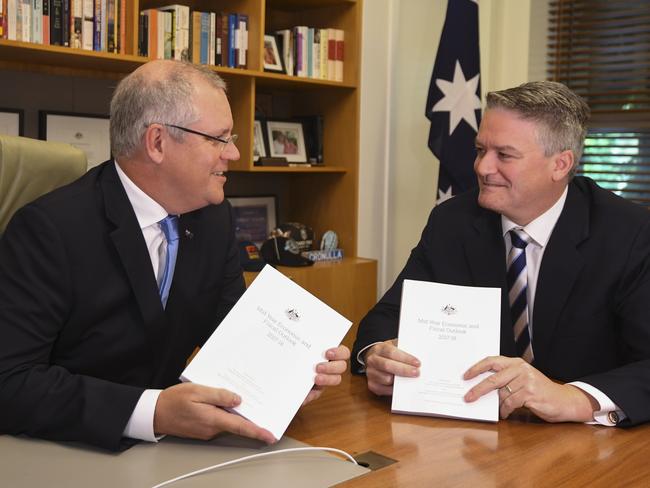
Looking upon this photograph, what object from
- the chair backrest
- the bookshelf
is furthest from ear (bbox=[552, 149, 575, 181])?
the bookshelf

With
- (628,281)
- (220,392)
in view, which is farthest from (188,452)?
(628,281)

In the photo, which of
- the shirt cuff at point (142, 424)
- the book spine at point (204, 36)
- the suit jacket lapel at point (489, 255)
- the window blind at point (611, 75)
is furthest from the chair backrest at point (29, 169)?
the window blind at point (611, 75)

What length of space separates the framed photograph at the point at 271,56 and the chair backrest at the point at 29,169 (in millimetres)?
2038

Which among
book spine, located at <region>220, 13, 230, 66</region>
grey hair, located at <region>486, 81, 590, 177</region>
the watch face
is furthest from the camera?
the watch face

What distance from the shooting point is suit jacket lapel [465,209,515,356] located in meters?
2.06

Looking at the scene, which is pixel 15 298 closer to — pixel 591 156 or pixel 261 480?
pixel 261 480

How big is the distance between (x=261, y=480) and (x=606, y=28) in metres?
3.60

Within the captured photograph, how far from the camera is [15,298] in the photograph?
1.54 metres

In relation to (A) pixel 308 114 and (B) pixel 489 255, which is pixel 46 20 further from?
(B) pixel 489 255

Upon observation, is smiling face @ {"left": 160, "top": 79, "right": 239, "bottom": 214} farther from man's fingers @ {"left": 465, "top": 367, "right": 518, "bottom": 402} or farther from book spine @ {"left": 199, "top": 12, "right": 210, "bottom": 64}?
book spine @ {"left": 199, "top": 12, "right": 210, "bottom": 64}

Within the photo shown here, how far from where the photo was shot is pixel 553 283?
2.00 metres

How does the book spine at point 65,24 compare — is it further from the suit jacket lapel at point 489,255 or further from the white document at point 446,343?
the white document at point 446,343

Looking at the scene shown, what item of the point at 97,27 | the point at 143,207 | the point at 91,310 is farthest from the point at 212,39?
the point at 91,310

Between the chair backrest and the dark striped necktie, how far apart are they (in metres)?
1.10
